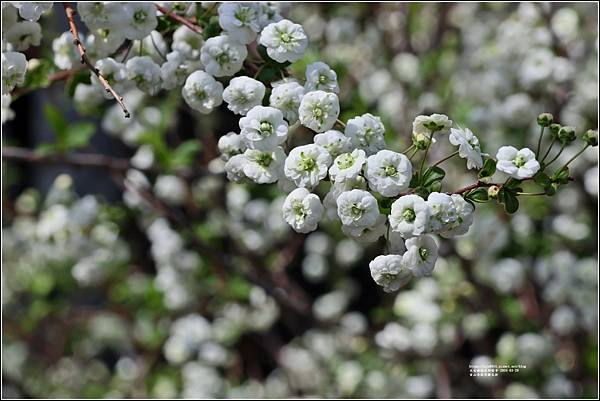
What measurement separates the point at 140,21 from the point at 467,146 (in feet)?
2.13

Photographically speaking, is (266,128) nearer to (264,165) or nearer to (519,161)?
(264,165)

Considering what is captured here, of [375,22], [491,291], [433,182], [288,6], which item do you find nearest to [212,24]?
[288,6]

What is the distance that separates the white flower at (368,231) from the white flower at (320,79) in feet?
0.81

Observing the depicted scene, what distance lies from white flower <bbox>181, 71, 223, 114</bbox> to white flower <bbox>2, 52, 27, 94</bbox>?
12.5 inches

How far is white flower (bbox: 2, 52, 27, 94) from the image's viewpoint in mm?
1331

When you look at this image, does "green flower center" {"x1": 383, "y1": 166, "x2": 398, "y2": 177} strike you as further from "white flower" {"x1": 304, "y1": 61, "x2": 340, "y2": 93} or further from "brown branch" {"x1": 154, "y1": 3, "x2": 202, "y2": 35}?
"brown branch" {"x1": 154, "y1": 3, "x2": 202, "y2": 35}

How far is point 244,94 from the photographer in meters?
1.19

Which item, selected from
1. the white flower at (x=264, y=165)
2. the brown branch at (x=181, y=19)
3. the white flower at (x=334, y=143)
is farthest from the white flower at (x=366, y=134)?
the brown branch at (x=181, y=19)

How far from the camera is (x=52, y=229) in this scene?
2.57 metres

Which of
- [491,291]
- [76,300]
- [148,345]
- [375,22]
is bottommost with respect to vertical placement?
[76,300]

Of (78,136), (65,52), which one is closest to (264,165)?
(65,52)

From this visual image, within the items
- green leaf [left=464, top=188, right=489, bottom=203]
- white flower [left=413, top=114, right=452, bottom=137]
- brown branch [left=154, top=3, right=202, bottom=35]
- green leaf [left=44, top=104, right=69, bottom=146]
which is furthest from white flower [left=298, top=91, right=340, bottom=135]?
green leaf [left=44, top=104, right=69, bottom=146]

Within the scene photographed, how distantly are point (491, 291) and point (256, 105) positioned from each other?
1.70m

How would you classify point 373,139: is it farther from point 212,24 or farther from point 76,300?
point 76,300
